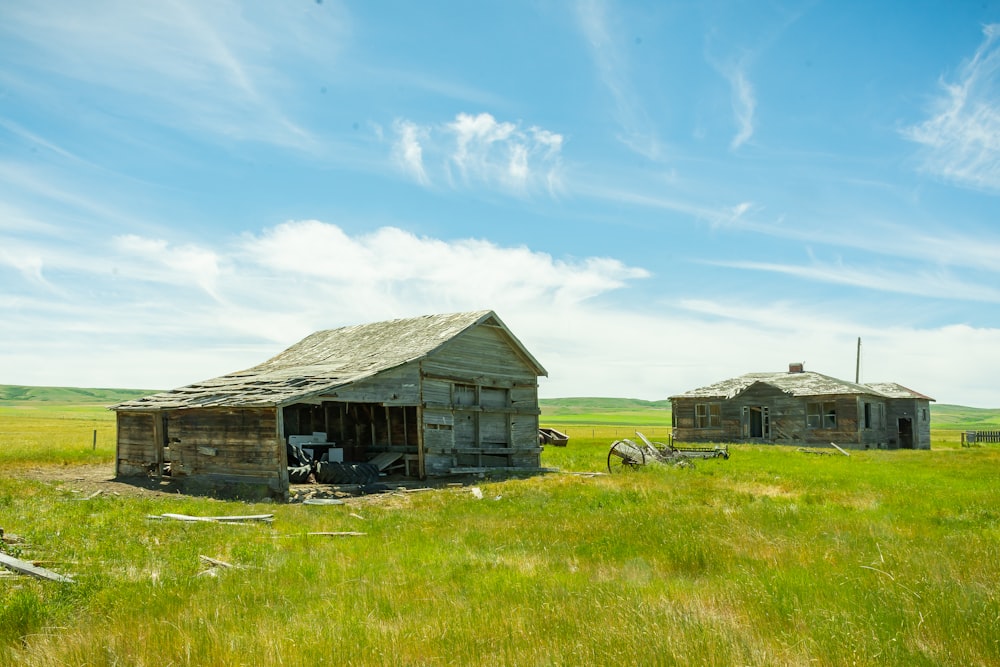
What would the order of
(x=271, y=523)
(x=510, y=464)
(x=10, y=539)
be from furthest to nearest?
(x=510, y=464), (x=271, y=523), (x=10, y=539)

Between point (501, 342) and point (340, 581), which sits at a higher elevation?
point (501, 342)

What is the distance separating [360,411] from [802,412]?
2642 centimetres

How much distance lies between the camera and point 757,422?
45.9m

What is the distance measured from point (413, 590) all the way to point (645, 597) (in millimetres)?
2454

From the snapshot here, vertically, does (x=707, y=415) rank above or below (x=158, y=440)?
below

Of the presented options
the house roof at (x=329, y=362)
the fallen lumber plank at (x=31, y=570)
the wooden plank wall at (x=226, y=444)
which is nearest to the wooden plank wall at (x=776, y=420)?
the house roof at (x=329, y=362)

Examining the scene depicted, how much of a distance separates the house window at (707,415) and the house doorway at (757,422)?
1596mm

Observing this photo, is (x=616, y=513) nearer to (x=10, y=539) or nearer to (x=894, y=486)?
(x=894, y=486)

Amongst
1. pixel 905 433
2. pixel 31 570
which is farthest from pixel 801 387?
pixel 31 570

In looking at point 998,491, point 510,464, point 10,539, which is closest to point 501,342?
point 510,464

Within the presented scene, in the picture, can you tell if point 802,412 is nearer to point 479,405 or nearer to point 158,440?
point 479,405

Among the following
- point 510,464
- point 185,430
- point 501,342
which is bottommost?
point 510,464

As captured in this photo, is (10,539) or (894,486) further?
(894,486)

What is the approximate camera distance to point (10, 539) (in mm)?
10734
